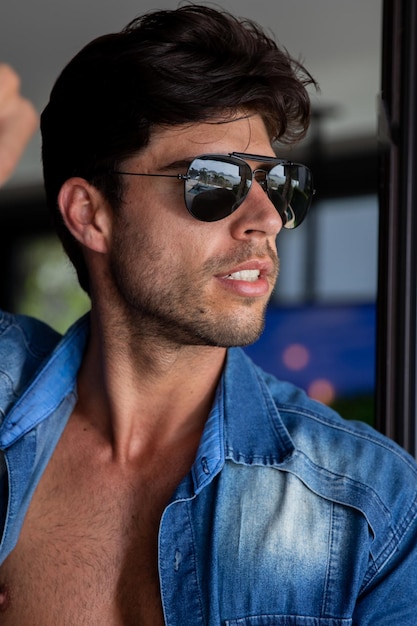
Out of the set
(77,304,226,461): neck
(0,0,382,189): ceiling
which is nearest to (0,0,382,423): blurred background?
(0,0,382,189): ceiling

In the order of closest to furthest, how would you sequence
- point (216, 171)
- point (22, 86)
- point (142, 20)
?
point (216, 171), point (142, 20), point (22, 86)

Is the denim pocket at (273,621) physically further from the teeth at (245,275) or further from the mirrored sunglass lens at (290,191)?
the mirrored sunglass lens at (290,191)

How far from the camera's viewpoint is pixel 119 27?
229 cm

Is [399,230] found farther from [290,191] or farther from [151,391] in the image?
[151,391]

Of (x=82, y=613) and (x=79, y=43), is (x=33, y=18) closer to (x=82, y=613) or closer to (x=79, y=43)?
(x=79, y=43)

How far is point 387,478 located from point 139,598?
0.51m

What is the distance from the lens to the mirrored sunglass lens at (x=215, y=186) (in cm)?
163

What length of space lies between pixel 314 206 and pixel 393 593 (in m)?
3.78

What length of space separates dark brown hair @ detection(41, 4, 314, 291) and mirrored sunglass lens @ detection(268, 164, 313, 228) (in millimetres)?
158

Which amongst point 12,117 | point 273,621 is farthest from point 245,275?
point 12,117

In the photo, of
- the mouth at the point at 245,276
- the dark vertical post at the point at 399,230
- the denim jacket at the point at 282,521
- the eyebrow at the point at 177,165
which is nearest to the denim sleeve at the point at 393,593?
the denim jacket at the point at 282,521

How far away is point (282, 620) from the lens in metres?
1.43

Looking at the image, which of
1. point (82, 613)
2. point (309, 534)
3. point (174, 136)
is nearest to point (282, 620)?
point (309, 534)

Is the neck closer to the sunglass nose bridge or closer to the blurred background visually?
the sunglass nose bridge
